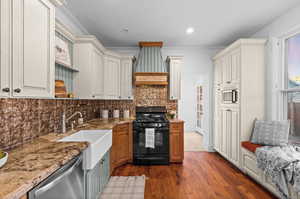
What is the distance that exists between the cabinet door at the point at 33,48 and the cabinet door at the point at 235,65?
2.96 metres

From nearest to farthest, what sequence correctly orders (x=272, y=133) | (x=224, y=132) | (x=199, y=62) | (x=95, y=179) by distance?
(x=95, y=179)
(x=272, y=133)
(x=224, y=132)
(x=199, y=62)

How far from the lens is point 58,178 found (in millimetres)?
1141

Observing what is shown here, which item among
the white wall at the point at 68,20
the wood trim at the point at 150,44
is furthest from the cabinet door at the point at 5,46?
the wood trim at the point at 150,44

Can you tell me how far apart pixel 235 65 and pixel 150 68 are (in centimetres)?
176

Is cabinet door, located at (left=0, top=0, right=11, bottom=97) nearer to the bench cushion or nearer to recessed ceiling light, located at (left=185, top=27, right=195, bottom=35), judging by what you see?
recessed ceiling light, located at (left=185, top=27, right=195, bottom=35)

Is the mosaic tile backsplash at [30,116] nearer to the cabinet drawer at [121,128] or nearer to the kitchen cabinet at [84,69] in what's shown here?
the kitchen cabinet at [84,69]

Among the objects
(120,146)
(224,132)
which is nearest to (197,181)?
(224,132)

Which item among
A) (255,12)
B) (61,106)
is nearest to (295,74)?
(255,12)

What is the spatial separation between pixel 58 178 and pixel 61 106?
55.6 inches

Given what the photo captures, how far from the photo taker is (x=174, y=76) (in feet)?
12.8

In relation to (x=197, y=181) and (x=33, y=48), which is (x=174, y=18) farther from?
(x=197, y=181)

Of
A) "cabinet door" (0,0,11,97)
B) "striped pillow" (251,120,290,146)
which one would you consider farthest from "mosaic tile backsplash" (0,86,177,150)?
"striped pillow" (251,120,290,146)

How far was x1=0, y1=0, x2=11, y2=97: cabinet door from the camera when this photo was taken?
39.6 inches

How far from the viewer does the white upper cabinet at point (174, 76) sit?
3.87m
